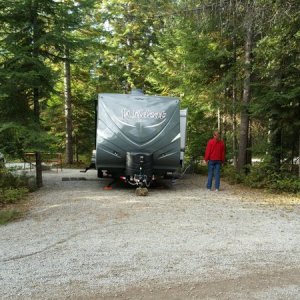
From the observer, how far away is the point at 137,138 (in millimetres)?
12594

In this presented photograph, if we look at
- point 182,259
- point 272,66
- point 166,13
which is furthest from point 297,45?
point 182,259

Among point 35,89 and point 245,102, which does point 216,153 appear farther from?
point 35,89

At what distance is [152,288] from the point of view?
4.88m

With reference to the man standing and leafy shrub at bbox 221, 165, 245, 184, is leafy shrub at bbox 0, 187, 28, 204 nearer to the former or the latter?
the man standing

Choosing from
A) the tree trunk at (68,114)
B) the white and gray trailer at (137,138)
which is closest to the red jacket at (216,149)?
the white and gray trailer at (137,138)

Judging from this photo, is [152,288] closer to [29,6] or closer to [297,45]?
[297,45]

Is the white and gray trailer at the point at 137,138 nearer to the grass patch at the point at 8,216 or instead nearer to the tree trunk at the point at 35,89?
the tree trunk at the point at 35,89

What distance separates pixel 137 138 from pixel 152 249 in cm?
649

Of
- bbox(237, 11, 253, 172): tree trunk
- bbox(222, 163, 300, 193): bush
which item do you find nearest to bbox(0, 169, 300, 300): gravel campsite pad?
bbox(222, 163, 300, 193): bush

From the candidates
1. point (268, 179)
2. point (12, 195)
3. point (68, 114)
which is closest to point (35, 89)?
point (12, 195)

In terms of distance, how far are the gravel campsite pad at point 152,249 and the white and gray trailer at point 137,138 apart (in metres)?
1.61

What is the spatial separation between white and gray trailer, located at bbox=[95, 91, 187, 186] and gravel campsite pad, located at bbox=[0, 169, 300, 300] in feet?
5.28

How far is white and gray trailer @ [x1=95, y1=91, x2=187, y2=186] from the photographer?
1244 cm

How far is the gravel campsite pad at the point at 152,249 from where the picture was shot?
4.88 m
